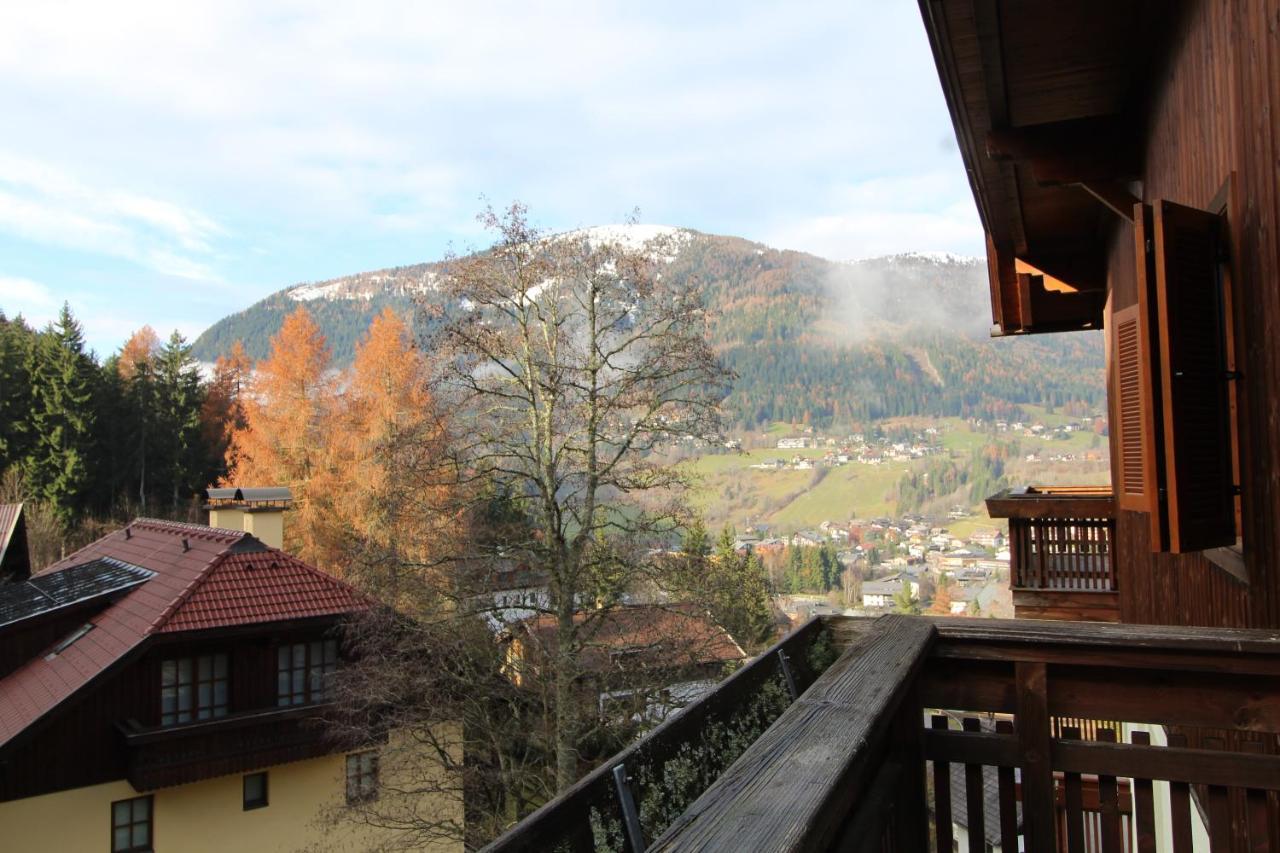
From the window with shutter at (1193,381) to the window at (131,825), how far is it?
1570cm

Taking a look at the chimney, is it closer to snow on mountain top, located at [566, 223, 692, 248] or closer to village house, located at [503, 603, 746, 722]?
village house, located at [503, 603, 746, 722]

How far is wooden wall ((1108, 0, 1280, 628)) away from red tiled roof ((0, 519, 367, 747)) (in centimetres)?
1460

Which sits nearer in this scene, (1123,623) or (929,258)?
(1123,623)

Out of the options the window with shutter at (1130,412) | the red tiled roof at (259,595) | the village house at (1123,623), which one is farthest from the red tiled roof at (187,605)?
the village house at (1123,623)

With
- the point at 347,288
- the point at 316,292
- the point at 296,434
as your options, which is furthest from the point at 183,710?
the point at 316,292

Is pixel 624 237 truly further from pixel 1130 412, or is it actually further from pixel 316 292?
Result: pixel 316 292

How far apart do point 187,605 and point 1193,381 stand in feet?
50.3

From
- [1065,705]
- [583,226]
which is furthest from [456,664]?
[1065,705]

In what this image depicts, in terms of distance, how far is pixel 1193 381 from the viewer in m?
2.82

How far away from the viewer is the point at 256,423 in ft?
111

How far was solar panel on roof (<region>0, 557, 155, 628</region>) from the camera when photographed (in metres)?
16.4

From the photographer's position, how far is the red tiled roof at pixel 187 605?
1402cm

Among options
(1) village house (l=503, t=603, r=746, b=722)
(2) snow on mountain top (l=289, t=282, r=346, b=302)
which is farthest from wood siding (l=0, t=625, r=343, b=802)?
(2) snow on mountain top (l=289, t=282, r=346, b=302)

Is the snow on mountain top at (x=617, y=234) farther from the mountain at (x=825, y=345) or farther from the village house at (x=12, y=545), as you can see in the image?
the mountain at (x=825, y=345)
